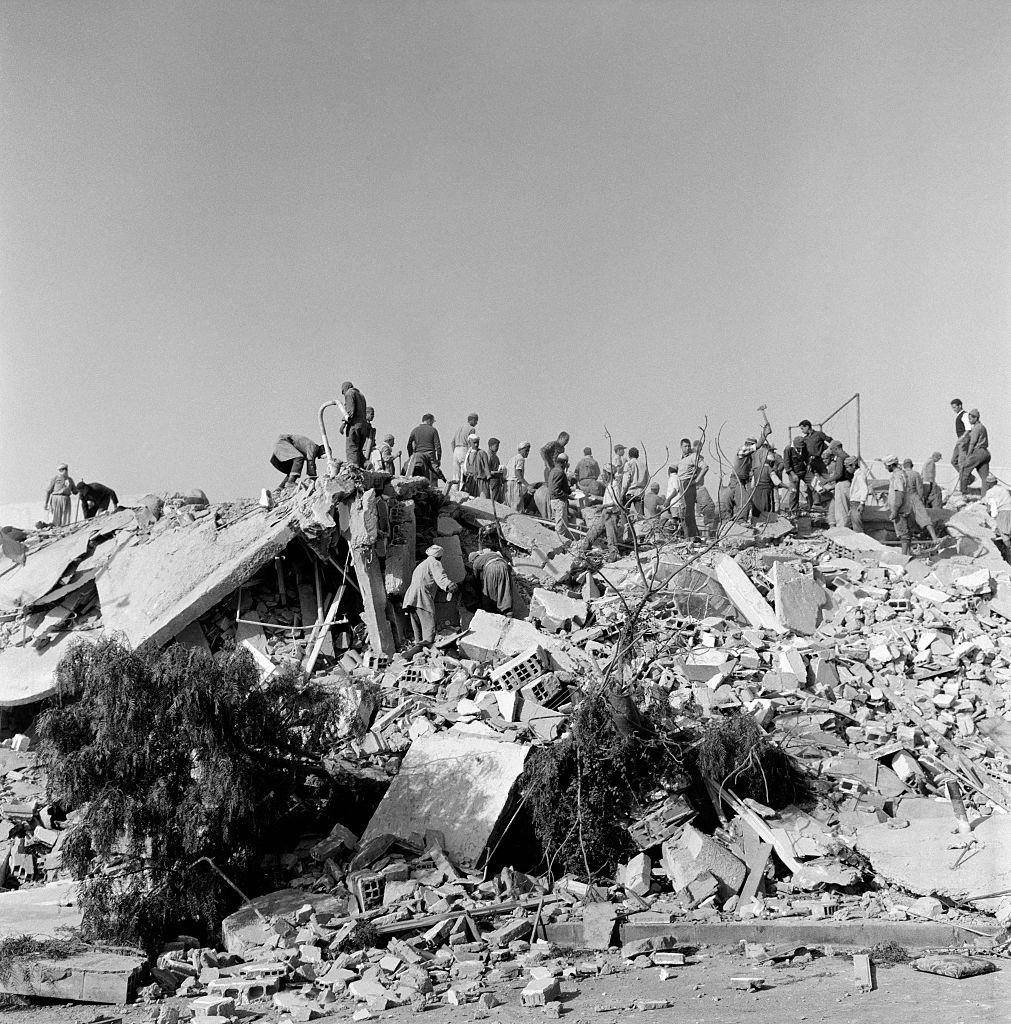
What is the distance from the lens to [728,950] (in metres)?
8.72

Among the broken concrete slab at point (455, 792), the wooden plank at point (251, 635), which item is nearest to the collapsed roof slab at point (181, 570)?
the wooden plank at point (251, 635)

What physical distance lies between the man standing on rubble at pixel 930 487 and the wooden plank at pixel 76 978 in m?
13.8

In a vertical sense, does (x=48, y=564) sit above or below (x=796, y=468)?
below

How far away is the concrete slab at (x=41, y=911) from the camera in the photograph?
9062mm

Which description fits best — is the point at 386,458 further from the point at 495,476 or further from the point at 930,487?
the point at 930,487

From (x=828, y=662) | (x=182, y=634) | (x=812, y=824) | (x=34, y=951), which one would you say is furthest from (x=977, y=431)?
(x=34, y=951)

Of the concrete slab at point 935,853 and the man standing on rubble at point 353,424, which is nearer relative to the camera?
the concrete slab at point 935,853

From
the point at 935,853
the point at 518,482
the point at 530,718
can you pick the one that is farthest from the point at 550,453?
the point at 935,853

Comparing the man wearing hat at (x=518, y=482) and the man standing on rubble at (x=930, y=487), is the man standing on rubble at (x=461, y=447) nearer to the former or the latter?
the man wearing hat at (x=518, y=482)

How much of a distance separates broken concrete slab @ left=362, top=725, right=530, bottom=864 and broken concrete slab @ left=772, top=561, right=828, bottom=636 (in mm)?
5165

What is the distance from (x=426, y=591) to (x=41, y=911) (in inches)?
229

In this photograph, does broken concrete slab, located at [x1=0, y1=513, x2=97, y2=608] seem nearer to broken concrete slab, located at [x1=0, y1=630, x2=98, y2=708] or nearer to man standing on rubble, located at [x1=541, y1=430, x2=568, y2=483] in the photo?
broken concrete slab, located at [x1=0, y1=630, x2=98, y2=708]

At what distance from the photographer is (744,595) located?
575 inches

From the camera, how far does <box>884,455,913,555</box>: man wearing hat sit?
16.2m
